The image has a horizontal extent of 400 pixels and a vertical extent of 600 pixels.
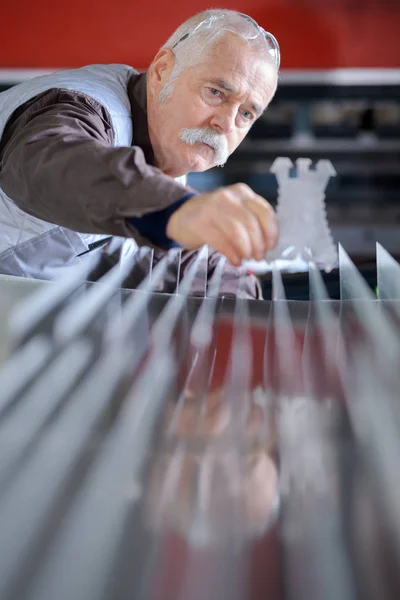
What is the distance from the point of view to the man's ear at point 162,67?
4.61ft

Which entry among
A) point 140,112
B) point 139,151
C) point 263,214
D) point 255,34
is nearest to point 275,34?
point 255,34

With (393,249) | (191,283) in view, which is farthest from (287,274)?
(393,249)

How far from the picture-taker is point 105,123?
1.05m

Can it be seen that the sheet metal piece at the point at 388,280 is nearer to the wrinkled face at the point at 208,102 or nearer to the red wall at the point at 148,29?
the wrinkled face at the point at 208,102

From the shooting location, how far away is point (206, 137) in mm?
1408

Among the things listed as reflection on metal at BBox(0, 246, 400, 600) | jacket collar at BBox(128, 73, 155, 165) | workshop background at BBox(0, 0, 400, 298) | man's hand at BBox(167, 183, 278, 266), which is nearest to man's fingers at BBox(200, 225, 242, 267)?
man's hand at BBox(167, 183, 278, 266)

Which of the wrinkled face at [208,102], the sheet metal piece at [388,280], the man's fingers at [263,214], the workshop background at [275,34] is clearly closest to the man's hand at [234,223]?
the man's fingers at [263,214]

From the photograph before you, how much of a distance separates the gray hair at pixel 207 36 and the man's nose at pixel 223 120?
0.10 m

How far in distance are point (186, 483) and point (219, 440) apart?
0.09 metres

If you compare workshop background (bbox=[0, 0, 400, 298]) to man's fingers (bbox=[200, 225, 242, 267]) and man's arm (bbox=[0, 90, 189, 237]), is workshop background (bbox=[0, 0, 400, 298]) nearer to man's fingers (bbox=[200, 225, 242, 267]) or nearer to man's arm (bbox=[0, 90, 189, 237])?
man's arm (bbox=[0, 90, 189, 237])

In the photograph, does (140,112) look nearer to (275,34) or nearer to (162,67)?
(162,67)

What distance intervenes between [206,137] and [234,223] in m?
0.84

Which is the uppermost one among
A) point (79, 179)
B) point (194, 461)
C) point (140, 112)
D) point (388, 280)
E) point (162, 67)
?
point (162, 67)

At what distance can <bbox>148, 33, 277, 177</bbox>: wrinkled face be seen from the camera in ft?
4.41
